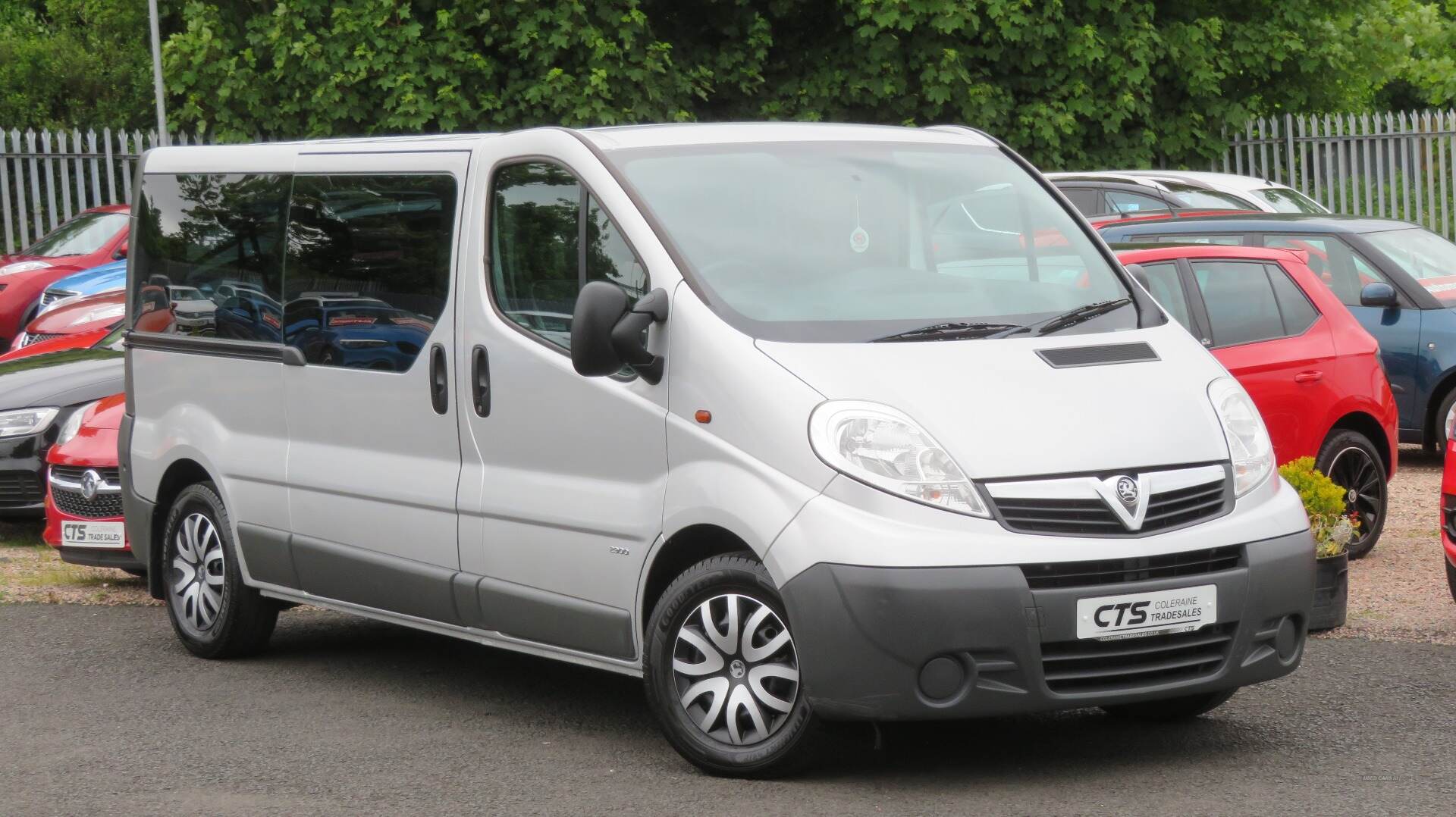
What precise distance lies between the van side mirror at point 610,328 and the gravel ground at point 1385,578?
11.4 feet

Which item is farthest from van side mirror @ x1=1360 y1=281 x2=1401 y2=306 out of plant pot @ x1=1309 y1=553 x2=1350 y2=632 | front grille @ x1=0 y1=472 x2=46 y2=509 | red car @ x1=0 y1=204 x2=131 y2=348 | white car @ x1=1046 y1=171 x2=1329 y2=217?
red car @ x1=0 y1=204 x2=131 y2=348

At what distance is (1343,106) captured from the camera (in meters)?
27.9

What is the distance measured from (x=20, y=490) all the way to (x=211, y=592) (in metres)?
4.06

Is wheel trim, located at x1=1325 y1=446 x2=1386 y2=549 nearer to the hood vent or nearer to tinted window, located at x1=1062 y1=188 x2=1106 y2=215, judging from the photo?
the hood vent

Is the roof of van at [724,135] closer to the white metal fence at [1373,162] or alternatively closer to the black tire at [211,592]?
the black tire at [211,592]

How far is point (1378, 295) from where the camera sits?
40.2ft

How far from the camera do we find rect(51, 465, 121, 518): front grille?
9.91 metres

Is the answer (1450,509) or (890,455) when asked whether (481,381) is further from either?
(1450,509)

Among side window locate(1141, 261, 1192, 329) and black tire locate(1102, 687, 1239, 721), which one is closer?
black tire locate(1102, 687, 1239, 721)

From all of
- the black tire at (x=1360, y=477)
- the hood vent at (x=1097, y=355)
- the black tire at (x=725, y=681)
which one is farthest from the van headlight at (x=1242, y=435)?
the black tire at (x=1360, y=477)

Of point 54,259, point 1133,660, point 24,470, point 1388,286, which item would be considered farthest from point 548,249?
point 54,259

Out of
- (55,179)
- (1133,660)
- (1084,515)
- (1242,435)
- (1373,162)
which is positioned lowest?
(1133,660)

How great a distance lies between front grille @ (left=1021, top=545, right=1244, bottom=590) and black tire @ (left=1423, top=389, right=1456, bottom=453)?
770 centimetres

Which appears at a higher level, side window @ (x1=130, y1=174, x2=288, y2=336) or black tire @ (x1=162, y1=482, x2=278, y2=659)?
side window @ (x1=130, y1=174, x2=288, y2=336)
